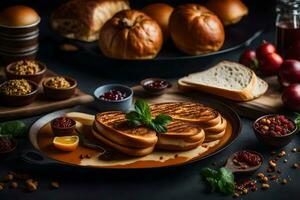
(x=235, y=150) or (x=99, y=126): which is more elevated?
(x=99, y=126)

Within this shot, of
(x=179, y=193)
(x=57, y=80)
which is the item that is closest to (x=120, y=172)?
(x=179, y=193)

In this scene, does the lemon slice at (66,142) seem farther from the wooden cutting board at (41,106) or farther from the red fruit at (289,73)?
the red fruit at (289,73)

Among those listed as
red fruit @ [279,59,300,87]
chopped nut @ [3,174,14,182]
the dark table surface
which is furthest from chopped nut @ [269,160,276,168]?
chopped nut @ [3,174,14,182]

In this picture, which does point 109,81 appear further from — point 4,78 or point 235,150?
point 235,150

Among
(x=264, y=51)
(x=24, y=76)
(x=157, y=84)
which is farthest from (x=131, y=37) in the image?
(x=264, y=51)

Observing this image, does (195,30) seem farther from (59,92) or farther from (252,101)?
(59,92)

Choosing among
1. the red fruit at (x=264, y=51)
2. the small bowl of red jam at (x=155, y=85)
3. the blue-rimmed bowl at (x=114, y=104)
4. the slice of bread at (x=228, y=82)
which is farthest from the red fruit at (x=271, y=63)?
the blue-rimmed bowl at (x=114, y=104)
